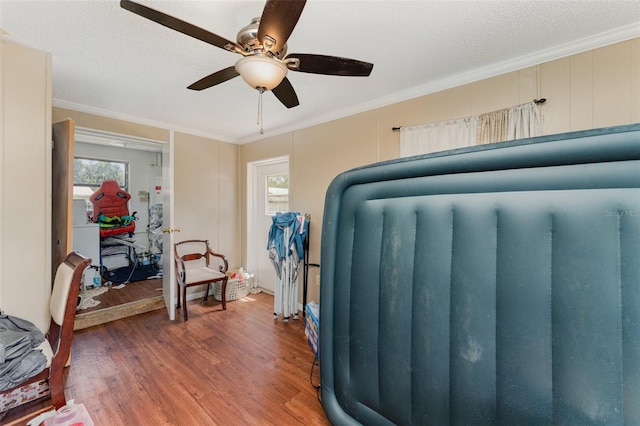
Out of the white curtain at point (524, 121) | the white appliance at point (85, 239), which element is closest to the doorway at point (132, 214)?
the white appliance at point (85, 239)

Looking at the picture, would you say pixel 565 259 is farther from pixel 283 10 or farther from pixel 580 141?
pixel 283 10

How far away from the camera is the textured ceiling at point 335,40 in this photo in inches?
59.1

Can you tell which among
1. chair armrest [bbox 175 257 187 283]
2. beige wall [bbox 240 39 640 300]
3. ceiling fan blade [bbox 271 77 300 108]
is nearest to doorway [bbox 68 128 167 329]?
chair armrest [bbox 175 257 187 283]

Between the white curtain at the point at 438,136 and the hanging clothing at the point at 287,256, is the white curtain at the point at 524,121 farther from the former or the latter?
the hanging clothing at the point at 287,256

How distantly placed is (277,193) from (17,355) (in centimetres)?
303

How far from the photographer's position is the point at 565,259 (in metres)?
0.53

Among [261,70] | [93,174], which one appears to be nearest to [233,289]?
[261,70]

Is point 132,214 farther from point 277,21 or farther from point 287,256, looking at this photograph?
point 277,21

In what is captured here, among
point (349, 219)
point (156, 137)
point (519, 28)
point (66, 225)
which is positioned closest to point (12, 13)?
point (66, 225)

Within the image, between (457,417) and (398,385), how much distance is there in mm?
150

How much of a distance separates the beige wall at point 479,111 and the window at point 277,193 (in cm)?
35

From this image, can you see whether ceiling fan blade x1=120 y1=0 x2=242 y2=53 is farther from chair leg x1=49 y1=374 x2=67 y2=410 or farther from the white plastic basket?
the white plastic basket

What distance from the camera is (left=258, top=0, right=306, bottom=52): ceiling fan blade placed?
1082mm

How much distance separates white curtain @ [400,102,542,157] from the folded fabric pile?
2986 mm
